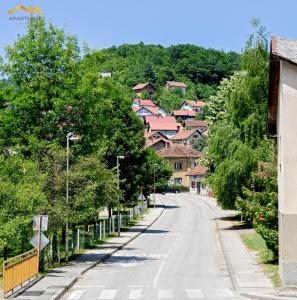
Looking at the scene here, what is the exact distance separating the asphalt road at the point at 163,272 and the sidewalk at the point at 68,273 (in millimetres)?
391

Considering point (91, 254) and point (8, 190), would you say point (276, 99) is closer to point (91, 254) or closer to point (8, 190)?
point (8, 190)

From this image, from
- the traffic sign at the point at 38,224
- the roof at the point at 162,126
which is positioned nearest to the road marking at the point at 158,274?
the traffic sign at the point at 38,224

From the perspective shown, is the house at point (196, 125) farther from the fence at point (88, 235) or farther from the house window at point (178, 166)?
the fence at point (88, 235)

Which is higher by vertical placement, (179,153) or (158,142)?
(158,142)

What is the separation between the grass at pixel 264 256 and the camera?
27.0 m

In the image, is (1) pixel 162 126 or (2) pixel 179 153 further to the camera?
(1) pixel 162 126

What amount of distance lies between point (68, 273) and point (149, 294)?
23.1 ft

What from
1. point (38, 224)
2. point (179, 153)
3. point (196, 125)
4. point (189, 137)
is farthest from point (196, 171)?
point (38, 224)

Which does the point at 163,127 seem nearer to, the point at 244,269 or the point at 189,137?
the point at 189,137

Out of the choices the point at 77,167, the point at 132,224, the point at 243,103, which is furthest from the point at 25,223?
the point at 132,224

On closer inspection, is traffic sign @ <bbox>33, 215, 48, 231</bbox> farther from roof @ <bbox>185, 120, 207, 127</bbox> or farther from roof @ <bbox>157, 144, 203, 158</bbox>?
roof @ <bbox>185, 120, 207, 127</bbox>

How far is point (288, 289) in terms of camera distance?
73.4ft

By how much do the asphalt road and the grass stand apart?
5.77 feet

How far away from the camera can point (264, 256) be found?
115ft
